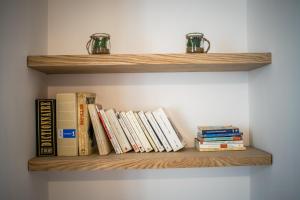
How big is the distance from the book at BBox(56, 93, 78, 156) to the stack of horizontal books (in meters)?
0.58

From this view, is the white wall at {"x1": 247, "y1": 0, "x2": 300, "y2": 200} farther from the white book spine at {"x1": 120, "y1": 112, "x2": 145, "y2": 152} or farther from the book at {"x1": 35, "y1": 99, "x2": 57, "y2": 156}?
the book at {"x1": 35, "y1": 99, "x2": 57, "y2": 156}

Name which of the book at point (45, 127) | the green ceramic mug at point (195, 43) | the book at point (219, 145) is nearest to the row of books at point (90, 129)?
the book at point (45, 127)

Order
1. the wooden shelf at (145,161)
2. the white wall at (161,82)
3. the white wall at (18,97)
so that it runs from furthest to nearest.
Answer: the white wall at (161,82), the wooden shelf at (145,161), the white wall at (18,97)

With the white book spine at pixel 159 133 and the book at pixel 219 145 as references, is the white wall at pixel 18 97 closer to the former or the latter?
the white book spine at pixel 159 133

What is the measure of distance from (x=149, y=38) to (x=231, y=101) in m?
0.56

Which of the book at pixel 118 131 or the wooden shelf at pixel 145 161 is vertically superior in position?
the book at pixel 118 131

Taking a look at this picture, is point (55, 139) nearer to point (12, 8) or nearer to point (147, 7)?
point (12, 8)

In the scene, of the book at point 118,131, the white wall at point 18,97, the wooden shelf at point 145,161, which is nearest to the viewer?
the white wall at point 18,97

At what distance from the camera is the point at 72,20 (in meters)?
1.09

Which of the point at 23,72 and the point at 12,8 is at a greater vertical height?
the point at 12,8

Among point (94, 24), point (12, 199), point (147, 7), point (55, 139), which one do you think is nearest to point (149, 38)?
point (147, 7)

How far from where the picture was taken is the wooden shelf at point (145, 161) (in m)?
0.82

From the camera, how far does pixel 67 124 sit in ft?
2.94

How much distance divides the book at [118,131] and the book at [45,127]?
0.79 feet
